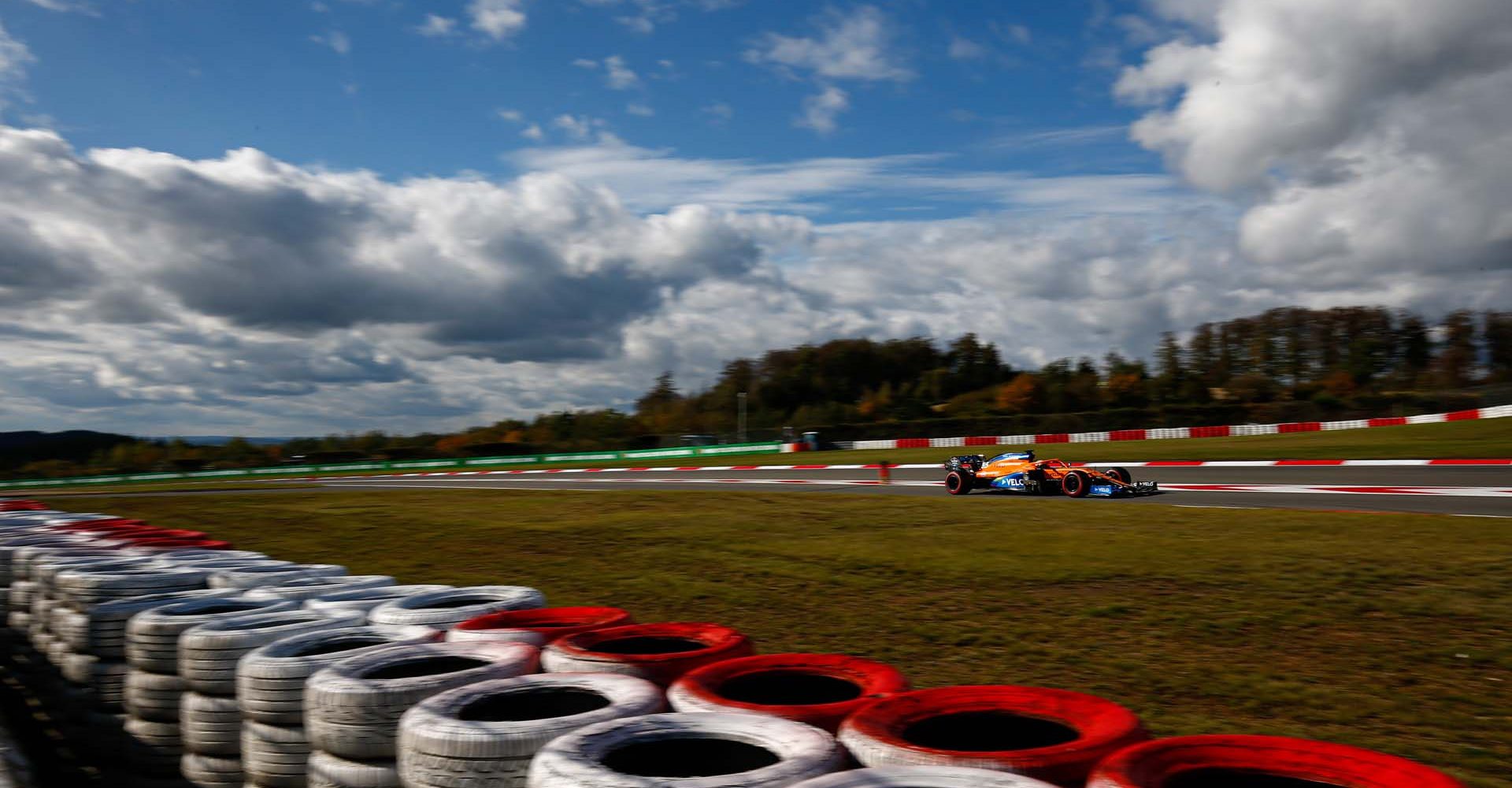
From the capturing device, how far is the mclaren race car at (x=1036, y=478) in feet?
59.2

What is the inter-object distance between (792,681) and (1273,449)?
3042 cm

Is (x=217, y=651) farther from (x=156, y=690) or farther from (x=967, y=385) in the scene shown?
(x=967, y=385)

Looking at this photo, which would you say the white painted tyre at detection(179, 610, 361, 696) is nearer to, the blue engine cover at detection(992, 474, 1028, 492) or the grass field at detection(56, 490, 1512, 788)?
the grass field at detection(56, 490, 1512, 788)

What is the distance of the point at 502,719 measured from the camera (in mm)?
3129

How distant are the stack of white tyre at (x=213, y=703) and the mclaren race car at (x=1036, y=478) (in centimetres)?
1649

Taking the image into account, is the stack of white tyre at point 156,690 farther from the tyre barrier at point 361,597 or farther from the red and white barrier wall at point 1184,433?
the red and white barrier wall at point 1184,433

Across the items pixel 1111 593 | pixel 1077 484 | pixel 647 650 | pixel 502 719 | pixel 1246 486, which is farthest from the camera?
pixel 1246 486

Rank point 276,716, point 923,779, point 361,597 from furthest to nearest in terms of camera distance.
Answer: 1. point 361,597
2. point 276,716
3. point 923,779

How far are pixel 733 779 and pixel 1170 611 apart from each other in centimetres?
593

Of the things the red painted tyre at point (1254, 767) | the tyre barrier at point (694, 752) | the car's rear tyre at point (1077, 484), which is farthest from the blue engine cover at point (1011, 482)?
the tyre barrier at point (694, 752)

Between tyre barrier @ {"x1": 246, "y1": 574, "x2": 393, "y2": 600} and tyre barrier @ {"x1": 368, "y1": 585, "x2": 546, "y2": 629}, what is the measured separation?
1.96 ft

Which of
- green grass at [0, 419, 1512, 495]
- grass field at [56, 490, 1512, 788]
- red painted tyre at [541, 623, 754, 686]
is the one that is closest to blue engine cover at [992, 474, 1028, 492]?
grass field at [56, 490, 1512, 788]

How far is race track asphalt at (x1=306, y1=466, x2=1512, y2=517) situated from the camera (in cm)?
1489

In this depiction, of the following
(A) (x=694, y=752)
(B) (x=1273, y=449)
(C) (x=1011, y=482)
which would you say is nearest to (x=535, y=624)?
(A) (x=694, y=752)
